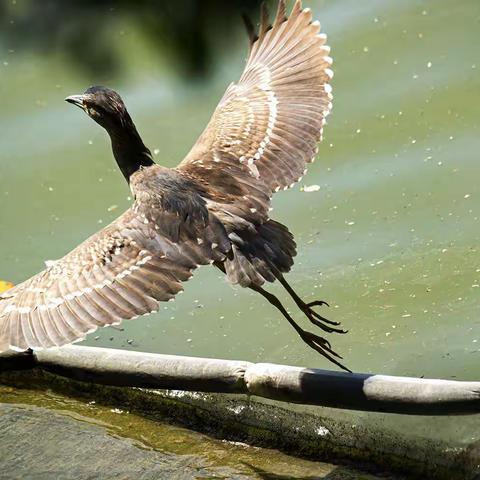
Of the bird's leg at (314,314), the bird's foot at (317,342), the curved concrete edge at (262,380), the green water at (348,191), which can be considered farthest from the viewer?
the green water at (348,191)

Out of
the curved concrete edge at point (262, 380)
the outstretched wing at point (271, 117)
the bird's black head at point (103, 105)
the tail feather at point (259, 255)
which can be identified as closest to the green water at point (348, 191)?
Answer: the curved concrete edge at point (262, 380)

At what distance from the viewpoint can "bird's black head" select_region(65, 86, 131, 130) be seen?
508 cm

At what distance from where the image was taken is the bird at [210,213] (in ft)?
14.3

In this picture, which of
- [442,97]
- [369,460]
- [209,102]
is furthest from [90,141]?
[369,460]

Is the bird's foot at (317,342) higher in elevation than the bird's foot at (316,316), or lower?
lower

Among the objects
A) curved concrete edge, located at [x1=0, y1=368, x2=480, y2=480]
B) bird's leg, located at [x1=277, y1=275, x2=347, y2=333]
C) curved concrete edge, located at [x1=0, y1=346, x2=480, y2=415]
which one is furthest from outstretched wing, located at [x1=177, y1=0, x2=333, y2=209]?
curved concrete edge, located at [x1=0, y1=368, x2=480, y2=480]

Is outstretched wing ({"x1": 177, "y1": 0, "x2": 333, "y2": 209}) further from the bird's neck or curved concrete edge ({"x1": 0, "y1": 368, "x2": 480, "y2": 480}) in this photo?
curved concrete edge ({"x1": 0, "y1": 368, "x2": 480, "y2": 480})

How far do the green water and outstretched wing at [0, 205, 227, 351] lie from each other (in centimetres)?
75

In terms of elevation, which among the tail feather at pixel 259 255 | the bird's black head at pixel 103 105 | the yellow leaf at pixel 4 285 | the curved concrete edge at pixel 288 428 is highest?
the bird's black head at pixel 103 105

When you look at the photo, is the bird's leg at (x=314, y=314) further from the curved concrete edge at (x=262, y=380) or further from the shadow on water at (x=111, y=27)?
the shadow on water at (x=111, y=27)

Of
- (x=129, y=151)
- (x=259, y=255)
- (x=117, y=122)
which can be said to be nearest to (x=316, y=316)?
(x=259, y=255)

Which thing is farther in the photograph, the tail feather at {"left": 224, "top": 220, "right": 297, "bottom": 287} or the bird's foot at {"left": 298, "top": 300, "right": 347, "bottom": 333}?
the bird's foot at {"left": 298, "top": 300, "right": 347, "bottom": 333}

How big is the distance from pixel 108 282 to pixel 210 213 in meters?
0.53

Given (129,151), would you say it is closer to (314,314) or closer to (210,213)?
(210,213)
